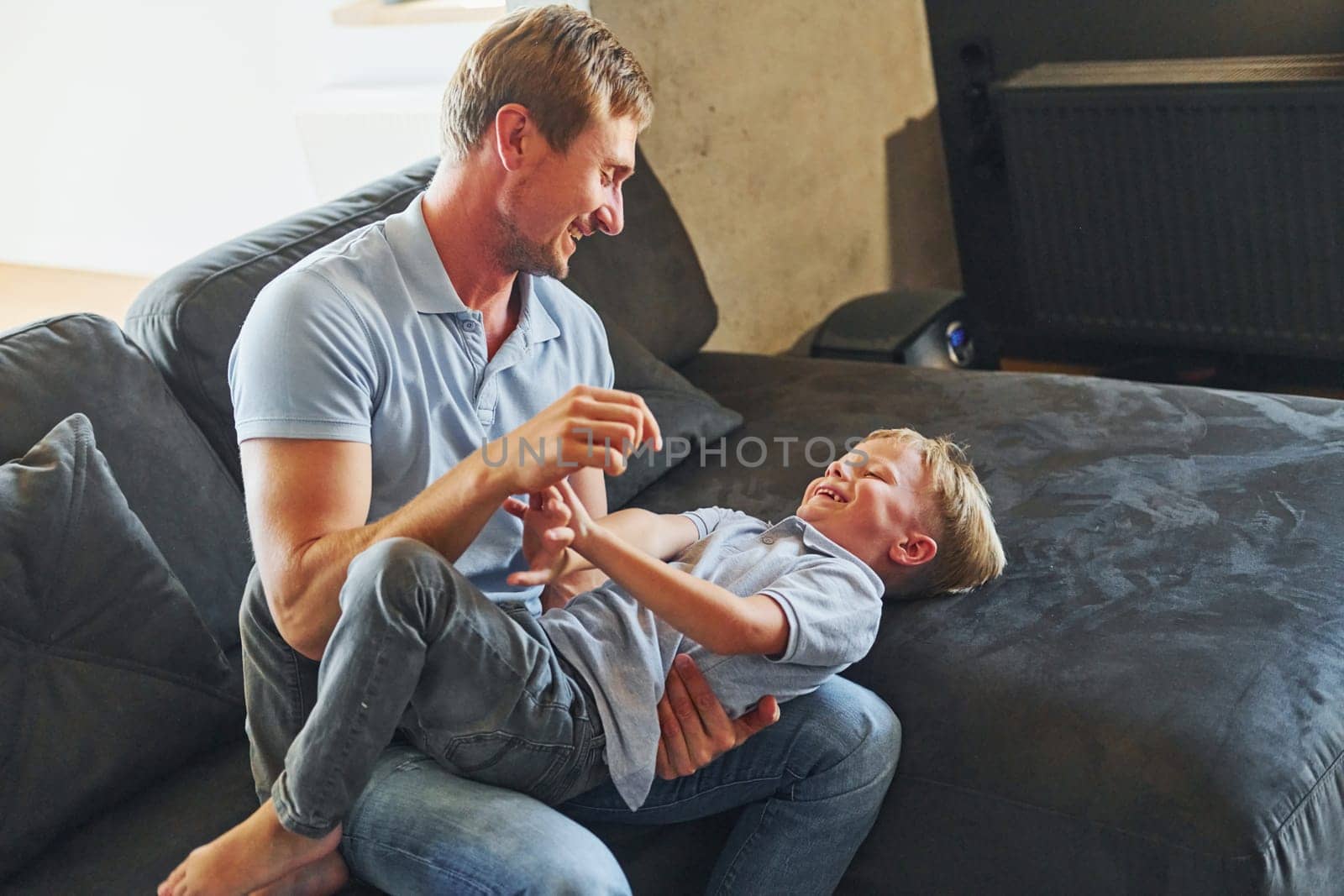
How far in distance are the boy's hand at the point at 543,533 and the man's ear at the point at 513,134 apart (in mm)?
410

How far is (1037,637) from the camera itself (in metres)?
1.69

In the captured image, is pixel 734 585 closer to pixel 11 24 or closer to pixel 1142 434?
pixel 1142 434

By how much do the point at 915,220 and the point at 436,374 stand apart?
234 cm

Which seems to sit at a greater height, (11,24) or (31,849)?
(11,24)

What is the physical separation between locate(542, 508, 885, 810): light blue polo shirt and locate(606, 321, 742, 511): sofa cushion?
1.84 feet

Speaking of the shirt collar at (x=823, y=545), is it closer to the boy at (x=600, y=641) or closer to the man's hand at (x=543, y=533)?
the boy at (x=600, y=641)

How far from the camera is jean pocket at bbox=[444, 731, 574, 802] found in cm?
141

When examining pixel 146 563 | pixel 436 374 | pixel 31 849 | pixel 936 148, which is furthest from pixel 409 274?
pixel 936 148

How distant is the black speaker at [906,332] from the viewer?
2965mm


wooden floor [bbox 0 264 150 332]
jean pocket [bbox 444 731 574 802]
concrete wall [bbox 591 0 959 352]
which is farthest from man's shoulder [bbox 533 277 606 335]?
wooden floor [bbox 0 264 150 332]

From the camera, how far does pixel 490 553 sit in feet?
5.34

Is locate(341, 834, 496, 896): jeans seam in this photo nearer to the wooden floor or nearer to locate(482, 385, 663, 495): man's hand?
locate(482, 385, 663, 495): man's hand

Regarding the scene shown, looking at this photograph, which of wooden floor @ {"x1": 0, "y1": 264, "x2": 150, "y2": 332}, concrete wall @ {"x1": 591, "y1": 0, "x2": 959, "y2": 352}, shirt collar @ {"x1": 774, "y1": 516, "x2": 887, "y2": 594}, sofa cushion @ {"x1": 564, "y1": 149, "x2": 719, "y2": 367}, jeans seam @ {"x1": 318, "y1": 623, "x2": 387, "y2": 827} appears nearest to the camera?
jeans seam @ {"x1": 318, "y1": 623, "x2": 387, "y2": 827}

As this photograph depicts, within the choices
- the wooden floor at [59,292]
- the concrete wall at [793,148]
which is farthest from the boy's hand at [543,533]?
the wooden floor at [59,292]
